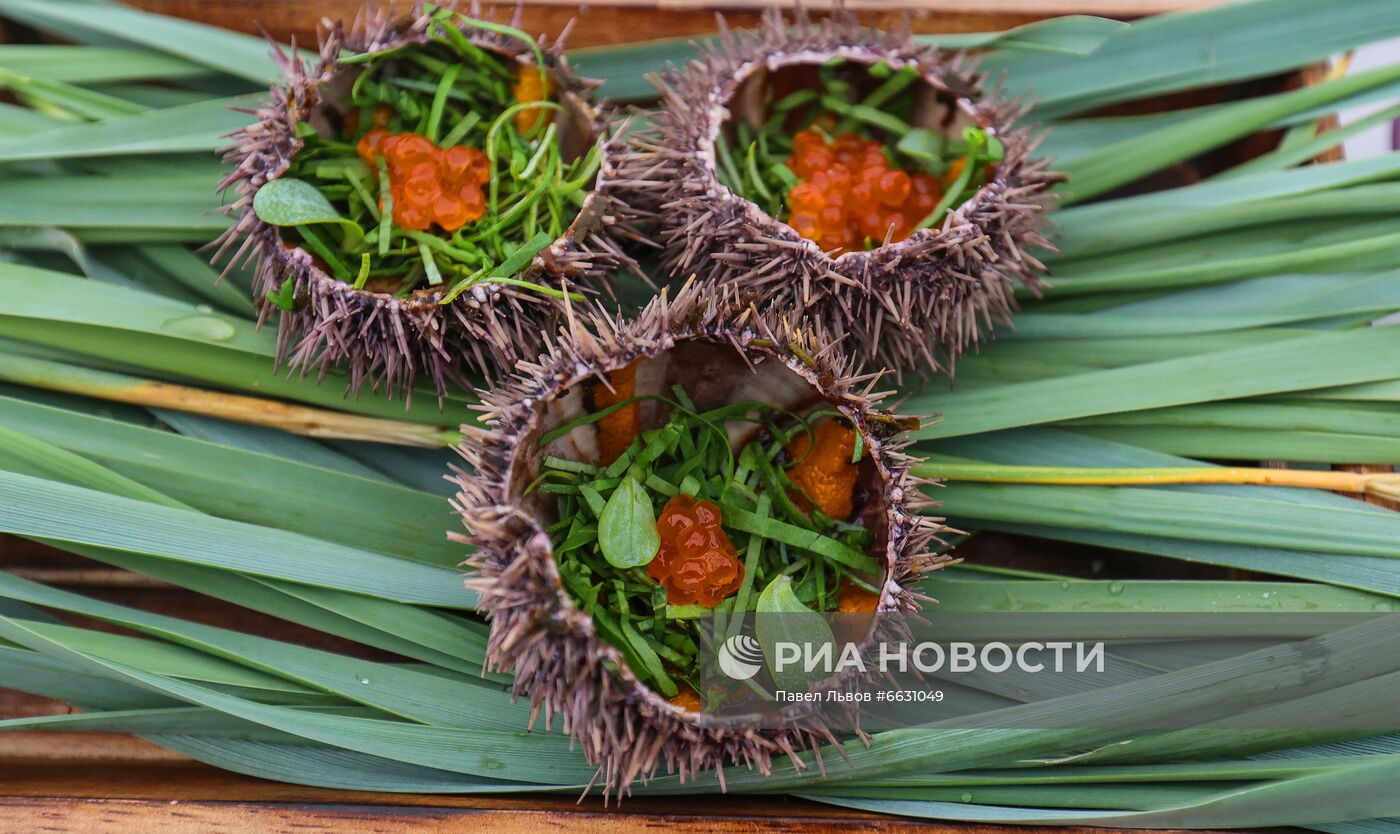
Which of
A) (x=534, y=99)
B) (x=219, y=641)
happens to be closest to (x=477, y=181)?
(x=534, y=99)

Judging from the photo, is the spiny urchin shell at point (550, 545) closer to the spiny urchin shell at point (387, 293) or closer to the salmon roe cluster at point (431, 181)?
the spiny urchin shell at point (387, 293)

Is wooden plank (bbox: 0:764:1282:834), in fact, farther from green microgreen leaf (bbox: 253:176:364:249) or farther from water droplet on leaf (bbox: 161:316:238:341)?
green microgreen leaf (bbox: 253:176:364:249)

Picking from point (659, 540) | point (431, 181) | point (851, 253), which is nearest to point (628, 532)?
point (659, 540)

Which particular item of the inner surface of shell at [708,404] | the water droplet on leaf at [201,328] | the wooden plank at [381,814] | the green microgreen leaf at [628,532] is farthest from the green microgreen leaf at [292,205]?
the wooden plank at [381,814]

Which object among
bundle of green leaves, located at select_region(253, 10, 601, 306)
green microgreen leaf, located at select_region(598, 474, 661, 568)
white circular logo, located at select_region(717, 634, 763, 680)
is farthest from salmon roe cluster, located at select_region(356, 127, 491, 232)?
white circular logo, located at select_region(717, 634, 763, 680)

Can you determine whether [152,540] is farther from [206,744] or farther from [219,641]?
[206,744]

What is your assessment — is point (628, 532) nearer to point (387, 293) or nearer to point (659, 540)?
point (659, 540)
